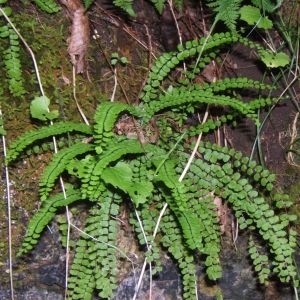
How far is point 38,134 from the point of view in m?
2.74

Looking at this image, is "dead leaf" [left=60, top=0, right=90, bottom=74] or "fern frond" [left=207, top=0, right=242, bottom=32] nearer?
"fern frond" [left=207, top=0, right=242, bottom=32]

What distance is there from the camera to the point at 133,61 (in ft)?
11.2

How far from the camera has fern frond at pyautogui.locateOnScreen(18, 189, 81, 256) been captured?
9.15ft

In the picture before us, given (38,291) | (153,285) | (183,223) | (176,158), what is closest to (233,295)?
(153,285)

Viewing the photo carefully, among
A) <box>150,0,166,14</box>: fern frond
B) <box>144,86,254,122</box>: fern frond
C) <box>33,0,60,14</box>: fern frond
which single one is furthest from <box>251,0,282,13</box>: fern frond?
<box>33,0,60,14</box>: fern frond

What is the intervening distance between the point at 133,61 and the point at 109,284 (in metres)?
1.55

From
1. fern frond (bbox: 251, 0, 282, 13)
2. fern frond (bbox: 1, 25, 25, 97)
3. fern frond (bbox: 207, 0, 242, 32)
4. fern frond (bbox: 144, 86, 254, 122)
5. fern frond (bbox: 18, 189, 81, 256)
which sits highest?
fern frond (bbox: 251, 0, 282, 13)

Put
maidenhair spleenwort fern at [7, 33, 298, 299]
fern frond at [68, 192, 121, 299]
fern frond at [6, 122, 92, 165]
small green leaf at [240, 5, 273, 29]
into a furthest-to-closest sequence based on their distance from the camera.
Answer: small green leaf at [240, 5, 273, 29], fern frond at [68, 192, 121, 299], maidenhair spleenwort fern at [7, 33, 298, 299], fern frond at [6, 122, 92, 165]

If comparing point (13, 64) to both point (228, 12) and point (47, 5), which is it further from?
point (228, 12)

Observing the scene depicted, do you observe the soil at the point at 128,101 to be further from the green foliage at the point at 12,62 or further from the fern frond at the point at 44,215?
the fern frond at the point at 44,215

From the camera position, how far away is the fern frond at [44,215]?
2.79 meters

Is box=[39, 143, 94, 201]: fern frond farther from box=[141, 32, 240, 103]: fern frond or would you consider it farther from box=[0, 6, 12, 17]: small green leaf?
box=[0, 6, 12, 17]: small green leaf

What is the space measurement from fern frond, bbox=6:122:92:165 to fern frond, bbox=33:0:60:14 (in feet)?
2.71

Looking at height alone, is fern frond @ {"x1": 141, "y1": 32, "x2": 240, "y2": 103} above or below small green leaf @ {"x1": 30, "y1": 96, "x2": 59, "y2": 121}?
above
